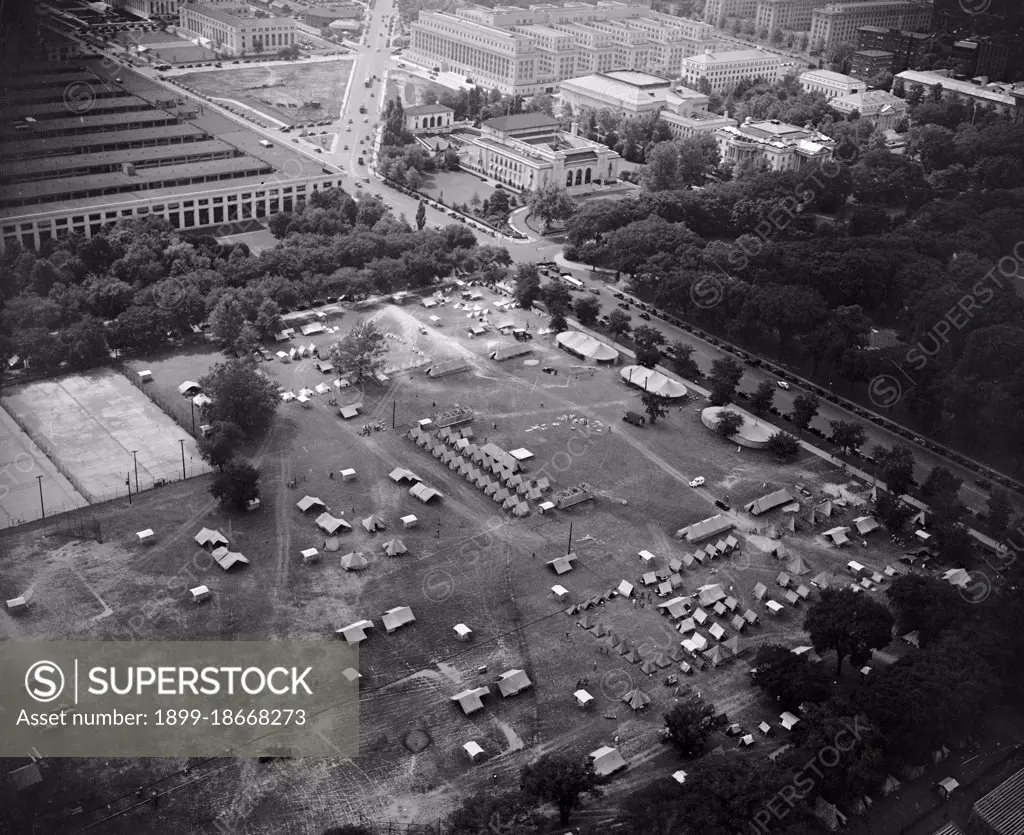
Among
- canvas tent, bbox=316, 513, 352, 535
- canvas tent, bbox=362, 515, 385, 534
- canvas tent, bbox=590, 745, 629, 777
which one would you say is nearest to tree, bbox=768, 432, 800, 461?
canvas tent, bbox=362, 515, 385, 534

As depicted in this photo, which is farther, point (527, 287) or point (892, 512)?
point (527, 287)

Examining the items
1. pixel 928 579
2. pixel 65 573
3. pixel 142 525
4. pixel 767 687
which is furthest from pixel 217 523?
pixel 928 579

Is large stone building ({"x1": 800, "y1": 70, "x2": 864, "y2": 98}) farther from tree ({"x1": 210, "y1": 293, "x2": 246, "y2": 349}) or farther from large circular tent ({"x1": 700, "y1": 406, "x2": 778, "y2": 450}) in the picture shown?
tree ({"x1": 210, "y1": 293, "x2": 246, "y2": 349})

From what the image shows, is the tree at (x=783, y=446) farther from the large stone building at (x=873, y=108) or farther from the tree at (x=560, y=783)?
the large stone building at (x=873, y=108)

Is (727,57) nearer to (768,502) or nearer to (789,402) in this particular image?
(789,402)

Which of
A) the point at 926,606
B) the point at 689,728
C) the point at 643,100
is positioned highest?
the point at 643,100

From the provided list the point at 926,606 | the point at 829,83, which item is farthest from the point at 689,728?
the point at 829,83

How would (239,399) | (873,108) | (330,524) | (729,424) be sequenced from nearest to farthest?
(330,524) → (239,399) → (729,424) → (873,108)
